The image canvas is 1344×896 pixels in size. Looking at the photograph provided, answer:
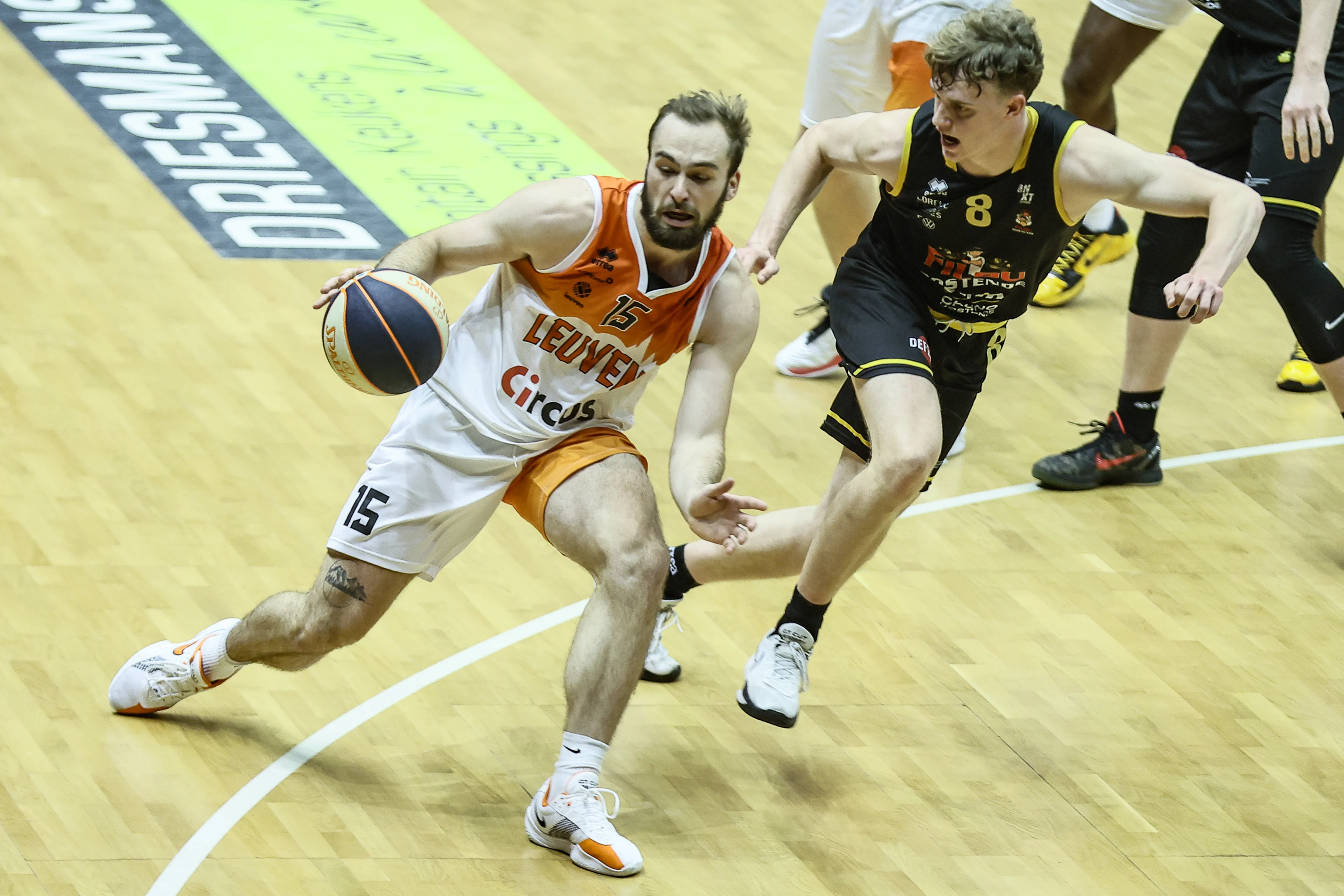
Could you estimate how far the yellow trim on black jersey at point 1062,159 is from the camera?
4672 mm

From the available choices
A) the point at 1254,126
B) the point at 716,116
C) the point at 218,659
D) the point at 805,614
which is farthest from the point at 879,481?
the point at 1254,126

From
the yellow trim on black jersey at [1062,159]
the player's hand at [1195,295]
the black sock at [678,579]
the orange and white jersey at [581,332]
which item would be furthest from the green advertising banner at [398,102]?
the player's hand at [1195,295]

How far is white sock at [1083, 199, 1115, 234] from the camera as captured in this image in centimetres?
792

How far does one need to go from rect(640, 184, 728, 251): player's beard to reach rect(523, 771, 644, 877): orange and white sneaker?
4.15 feet

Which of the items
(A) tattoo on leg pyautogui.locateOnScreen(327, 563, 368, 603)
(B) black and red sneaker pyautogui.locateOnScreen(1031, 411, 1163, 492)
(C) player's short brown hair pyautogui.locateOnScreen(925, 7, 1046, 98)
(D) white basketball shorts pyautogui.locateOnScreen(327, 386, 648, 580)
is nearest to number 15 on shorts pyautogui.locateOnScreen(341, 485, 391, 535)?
(D) white basketball shorts pyautogui.locateOnScreen(327, 386, 648, 580)

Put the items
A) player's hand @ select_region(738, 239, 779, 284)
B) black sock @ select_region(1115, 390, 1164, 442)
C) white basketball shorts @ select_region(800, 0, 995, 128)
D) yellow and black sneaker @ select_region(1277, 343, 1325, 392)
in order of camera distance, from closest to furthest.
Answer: player's hand @ select_region(738, 239, 779, 284)
black sock @ select_region(1115, 390, 1164, 442)
white basketball shorts @ select_region(800, 0, 995, 128)
yellow and black sneaker @ select_region(1277, 343, 1325, 392)

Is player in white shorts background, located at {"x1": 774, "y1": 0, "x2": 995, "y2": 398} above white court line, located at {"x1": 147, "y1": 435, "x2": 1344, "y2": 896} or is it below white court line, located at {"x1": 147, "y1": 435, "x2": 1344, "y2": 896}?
above

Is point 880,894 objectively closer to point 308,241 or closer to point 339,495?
point 339,495

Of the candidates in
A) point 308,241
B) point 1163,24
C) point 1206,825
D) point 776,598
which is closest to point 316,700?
point 776,598

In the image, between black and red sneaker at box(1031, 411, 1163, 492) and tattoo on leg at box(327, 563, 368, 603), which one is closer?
tattoo on leg at box(327, 563, 368, 603)

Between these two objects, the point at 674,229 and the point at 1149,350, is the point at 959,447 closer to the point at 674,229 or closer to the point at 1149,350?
the point at 1149,350

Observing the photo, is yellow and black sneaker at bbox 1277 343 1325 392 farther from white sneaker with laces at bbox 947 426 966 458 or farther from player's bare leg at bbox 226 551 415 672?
player's bare leg at bbox 226 551 415 672

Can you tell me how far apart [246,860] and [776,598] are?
6.86 feet

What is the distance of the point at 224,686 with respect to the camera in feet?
16.0
